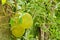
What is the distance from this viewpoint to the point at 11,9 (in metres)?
0.89

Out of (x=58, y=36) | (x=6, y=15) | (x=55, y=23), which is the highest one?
(x=6, y=15)

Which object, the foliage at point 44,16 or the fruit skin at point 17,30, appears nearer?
the fruit skin at point 17,30

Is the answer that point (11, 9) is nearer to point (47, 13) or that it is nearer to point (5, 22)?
point (5, 22)

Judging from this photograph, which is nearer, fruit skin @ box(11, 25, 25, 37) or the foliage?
fruit skin @ box(11, 25, 25, 37)

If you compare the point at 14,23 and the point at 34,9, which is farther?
the point at 34,9

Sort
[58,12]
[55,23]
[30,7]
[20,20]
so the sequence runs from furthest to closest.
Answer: [58,12] < [55,23] < [30,7] < [20,20]

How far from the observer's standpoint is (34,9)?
1.23 meters

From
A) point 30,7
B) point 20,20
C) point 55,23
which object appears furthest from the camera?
point 55,23

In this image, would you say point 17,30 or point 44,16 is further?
point 44,16

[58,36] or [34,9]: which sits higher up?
[34,9]

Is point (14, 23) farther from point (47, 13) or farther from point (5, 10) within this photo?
point (47, 13)

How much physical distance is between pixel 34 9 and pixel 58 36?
1.16 ft

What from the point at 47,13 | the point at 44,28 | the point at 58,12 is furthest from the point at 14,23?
the point at 58,12

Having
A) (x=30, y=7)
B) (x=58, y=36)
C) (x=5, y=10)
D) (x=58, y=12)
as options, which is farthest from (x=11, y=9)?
(x=58, y=12)
